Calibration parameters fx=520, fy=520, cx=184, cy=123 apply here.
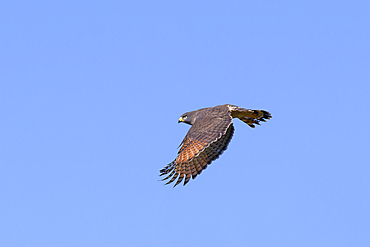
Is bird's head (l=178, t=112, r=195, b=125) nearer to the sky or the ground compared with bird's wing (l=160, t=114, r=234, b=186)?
nearer to the sky

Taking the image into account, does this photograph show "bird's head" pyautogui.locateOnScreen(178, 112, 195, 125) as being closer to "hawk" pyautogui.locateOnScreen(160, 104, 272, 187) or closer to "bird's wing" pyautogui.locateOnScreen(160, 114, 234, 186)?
"hawk" pyautogui.locateOnScreen(160, 104, 272, 187)

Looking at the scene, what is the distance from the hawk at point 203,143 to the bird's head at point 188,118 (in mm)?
640

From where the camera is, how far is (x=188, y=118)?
19.4 meters

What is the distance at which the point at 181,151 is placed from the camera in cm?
1638

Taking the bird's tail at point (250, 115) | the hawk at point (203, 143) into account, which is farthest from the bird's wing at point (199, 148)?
the bird's tail at point (250, 115)

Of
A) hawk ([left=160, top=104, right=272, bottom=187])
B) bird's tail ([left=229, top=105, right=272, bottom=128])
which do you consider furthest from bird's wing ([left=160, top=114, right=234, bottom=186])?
bird's tail ([left=229, top=105, right=272, bottom=128])

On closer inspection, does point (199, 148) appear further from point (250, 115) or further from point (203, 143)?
point (250, 115)

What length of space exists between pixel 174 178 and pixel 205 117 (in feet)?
8.34

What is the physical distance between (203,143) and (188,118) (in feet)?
11.5

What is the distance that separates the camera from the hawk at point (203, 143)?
52.9ft

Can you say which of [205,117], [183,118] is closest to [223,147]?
[205,117]

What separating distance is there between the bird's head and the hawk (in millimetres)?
640

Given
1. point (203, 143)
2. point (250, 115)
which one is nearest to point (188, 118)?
point (250, 115)

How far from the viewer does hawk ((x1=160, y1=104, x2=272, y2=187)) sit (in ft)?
52.9
